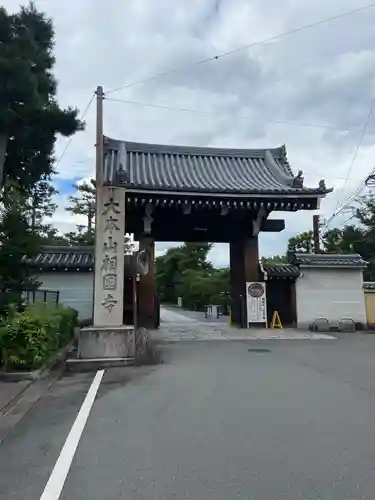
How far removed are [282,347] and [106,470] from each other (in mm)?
9240

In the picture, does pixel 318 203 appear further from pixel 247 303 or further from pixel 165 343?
pixel 165 343

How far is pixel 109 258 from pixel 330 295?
10656mm

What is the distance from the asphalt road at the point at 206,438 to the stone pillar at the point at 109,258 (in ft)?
8.43

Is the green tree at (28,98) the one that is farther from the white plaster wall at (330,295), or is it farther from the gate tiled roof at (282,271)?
the white plaster wall at (330,295)

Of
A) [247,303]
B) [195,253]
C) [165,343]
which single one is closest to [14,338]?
[165,343]

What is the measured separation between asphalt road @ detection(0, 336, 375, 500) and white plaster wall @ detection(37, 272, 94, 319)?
10829 millimetres

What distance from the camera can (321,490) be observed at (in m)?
3.22

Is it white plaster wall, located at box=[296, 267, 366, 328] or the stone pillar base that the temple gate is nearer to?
white plaster wall, located at box=[296, 267, 366, 328]

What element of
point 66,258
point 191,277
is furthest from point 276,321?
point 191,277

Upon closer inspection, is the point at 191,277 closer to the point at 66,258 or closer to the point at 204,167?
the point at 204,167

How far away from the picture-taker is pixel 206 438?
4438 mm

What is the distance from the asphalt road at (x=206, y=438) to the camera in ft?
10.9

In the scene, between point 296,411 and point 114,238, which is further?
point 114,238

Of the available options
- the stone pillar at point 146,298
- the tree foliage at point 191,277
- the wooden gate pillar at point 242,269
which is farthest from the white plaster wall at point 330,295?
the tree foliage at point 191,277
